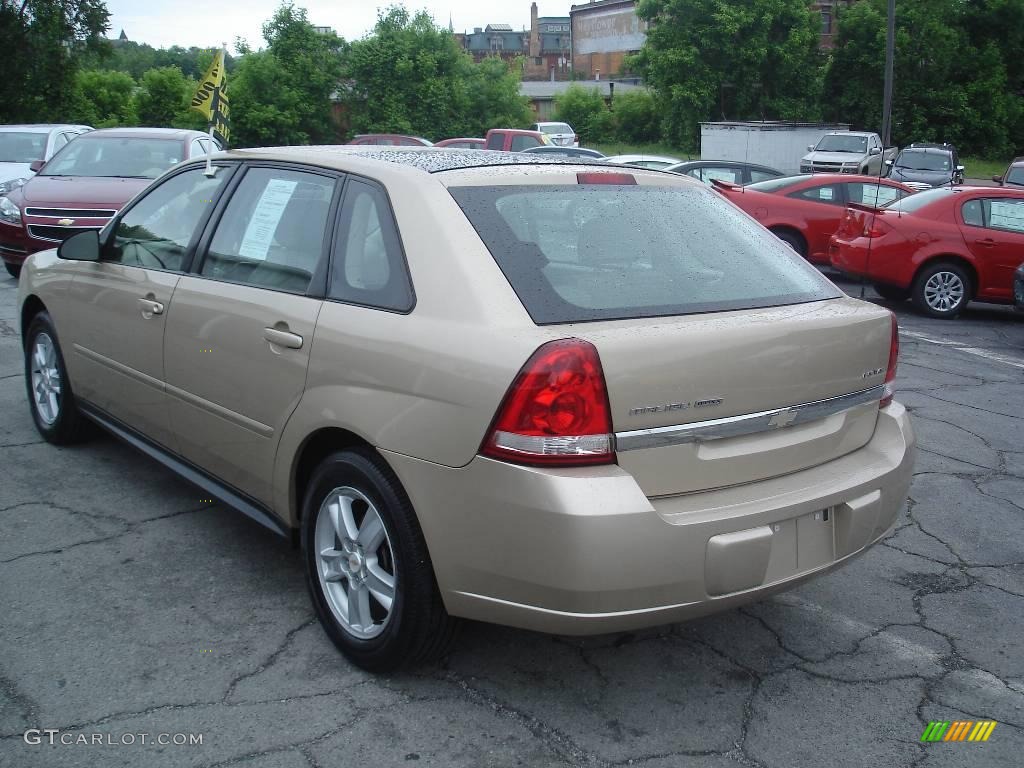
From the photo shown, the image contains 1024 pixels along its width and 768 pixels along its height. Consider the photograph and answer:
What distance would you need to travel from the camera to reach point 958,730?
2.97 meters

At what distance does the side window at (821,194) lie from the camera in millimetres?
13484

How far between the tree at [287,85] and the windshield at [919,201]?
33.0 metres

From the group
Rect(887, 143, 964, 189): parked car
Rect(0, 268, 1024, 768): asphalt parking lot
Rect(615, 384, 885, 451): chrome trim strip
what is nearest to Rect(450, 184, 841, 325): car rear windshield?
Rect(615, 384, 885, 451): chrome trim strip

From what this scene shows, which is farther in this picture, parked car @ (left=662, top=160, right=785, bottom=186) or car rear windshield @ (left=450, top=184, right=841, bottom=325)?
parked car @ (left=662, top=160, right=785, bottom=186)

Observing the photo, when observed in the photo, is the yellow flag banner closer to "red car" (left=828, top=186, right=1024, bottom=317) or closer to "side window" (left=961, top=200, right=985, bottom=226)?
"red car" (left=828, top=186, right=1024, bottom=317)

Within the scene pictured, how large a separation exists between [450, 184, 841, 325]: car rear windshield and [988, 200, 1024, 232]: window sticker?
28.0 feet

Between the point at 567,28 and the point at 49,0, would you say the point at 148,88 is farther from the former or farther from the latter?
the point at 567,28

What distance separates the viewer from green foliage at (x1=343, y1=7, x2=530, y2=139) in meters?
44.3

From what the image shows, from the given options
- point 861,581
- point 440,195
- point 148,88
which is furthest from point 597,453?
point 148,88

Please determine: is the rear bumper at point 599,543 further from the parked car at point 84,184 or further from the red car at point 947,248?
the red car at point 947,248

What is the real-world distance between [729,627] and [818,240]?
10538 mm

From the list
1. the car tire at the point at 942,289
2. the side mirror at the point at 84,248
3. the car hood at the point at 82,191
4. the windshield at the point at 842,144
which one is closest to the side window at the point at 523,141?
the windshield at the point at 842,144

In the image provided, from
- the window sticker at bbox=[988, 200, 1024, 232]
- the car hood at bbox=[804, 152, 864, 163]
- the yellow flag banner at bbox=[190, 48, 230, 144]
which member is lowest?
the window sticker at bbox=[988, 200, 1024, 232]

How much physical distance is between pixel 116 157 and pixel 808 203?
8596 millimetres
